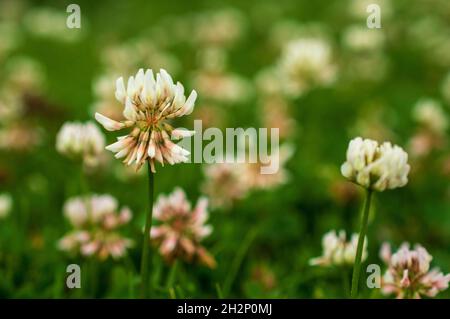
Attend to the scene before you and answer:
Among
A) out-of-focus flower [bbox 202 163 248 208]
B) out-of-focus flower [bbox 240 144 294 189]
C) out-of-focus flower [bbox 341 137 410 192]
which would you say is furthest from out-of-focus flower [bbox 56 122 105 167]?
out-of-focus flower [bbox 341 137 410 192]

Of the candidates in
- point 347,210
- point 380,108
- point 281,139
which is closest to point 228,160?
point 347,210

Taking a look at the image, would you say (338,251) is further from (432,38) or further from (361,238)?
(432,38)

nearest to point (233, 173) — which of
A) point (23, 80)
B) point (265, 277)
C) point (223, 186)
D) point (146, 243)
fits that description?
point (223, 186)

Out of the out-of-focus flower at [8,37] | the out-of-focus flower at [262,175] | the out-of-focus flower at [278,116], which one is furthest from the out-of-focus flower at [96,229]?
the out-of-focus flower at [8,37]

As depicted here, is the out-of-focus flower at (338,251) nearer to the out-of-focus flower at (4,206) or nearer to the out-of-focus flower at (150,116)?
the out-of-focus flower at (150,116)

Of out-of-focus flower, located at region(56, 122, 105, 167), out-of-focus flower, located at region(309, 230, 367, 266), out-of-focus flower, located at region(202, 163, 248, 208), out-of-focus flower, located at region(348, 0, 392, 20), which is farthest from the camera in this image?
out-of-focus flower, located at region(348, 0, 392, 20)

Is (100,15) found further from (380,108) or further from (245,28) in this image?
(380,108)

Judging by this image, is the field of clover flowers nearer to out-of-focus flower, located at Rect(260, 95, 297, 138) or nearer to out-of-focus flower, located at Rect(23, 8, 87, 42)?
out-of-focus flower, located at Rect(260, 95, 297, 138)
